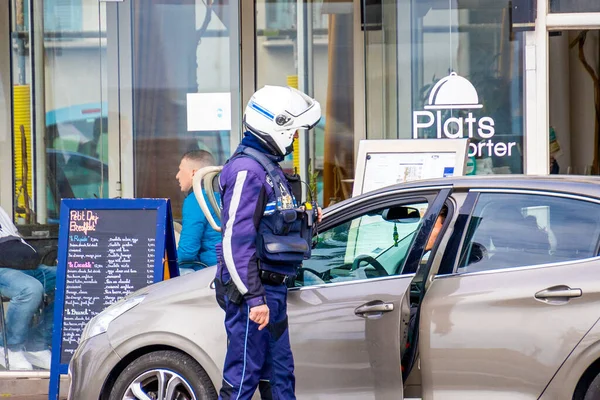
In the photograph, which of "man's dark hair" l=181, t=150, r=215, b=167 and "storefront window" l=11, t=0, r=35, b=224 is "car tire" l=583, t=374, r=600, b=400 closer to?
"man's dark hair" l=181, t=150, r=215, b=167

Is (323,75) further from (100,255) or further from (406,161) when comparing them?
(100,255)

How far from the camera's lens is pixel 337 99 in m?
9.33

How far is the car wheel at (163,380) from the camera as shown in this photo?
532 centimetres

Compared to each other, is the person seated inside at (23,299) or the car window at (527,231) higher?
the car window at (527,231)

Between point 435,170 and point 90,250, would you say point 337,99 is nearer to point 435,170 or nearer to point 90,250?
point 435,170

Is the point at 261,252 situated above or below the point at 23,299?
above

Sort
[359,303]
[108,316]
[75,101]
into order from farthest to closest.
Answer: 1. [75,101]
2. [108,316]
3. [359,303]

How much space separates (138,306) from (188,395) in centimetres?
55

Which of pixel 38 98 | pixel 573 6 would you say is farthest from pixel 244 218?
pixel 38 98

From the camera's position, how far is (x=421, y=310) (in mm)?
4965

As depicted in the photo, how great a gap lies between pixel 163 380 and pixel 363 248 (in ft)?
4.14

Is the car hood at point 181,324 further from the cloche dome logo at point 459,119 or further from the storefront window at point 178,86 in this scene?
the cloche dome logo at point 459,119

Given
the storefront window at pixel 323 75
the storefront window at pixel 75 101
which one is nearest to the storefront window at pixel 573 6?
the storefront window at pixel 323 75

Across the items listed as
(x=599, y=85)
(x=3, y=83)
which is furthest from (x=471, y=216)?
(x=599, y=85)
